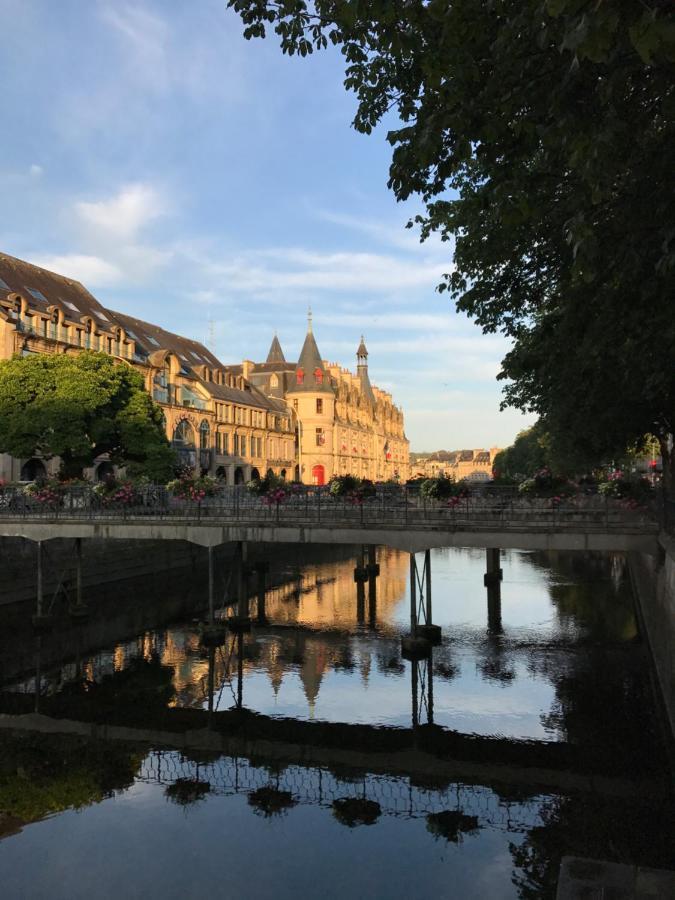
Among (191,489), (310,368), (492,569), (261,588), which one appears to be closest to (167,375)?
(261,588)

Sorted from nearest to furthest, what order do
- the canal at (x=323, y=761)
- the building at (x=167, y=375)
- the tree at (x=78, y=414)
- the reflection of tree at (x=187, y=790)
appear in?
the canal at (x=323, y=761) < the reflection of tree at (x=187, y=790) < the tree at (x=78, y=414) < the building at (x=167, y=375)

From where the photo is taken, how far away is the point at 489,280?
18109 mm

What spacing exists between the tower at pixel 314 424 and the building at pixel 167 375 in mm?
3074

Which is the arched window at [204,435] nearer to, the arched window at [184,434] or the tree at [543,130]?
the arched window at [184,434]

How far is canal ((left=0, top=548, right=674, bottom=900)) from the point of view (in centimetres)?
1262

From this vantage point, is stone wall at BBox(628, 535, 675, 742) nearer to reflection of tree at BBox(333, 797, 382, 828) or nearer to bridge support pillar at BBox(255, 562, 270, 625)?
reflection of tree at BBox(333, 797, 382, 828)

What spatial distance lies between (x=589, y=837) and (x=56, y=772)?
38.3ft

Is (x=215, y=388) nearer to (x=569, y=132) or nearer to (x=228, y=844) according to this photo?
(x=228, y=844)

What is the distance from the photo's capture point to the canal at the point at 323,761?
12625 millimetres

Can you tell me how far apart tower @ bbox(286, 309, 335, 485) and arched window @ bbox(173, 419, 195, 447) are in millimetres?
32410

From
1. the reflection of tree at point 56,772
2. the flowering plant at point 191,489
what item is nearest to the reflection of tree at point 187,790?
the reflection of tree at point 56,772

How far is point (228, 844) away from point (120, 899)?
2.38 m

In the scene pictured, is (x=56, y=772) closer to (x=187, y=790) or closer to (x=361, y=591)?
(x=187, y=790)

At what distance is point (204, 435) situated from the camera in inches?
Result: 3029
